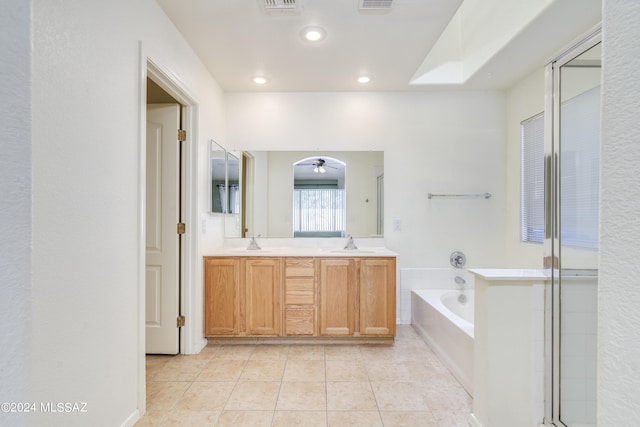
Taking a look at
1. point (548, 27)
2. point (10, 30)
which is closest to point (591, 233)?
point (548, 27)

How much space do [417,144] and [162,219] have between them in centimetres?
263

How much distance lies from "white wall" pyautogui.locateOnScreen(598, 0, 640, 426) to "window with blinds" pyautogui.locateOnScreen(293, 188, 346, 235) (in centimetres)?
289

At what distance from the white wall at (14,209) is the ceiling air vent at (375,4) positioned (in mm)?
1869

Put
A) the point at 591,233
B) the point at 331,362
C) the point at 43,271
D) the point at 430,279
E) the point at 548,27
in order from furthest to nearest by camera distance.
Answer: the point at 430,279 → the point at 331,362 → the point at 548,27 → the point at 591,233 → the point at 43,271

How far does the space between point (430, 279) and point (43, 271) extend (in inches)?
124

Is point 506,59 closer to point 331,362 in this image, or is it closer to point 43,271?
point 331,362

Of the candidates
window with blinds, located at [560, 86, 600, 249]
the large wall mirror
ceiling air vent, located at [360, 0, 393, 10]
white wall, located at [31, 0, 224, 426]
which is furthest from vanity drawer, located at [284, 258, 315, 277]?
ceiling air vent, located at [360, 0, 393, 10]

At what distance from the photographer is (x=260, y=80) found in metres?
3.07

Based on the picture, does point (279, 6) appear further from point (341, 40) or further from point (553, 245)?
point (553, 245)

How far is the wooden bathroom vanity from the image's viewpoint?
2809 mm

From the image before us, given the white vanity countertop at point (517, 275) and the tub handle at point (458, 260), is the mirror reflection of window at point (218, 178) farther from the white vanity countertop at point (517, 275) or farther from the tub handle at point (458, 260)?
the tub handle at point (458, 260)

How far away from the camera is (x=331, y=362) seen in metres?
2.52

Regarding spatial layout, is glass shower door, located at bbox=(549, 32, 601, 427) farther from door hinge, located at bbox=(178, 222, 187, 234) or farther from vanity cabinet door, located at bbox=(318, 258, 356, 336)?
door hinge, located at bbox=(178, 222, 187, 234)

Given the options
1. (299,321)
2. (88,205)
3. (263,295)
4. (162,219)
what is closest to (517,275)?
(299,321)
